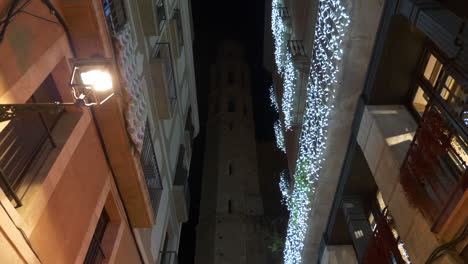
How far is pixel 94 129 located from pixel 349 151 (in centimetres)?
428

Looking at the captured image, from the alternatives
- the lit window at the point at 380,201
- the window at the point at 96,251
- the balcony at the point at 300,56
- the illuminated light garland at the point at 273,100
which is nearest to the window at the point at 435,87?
the lit window at the point at 380,201

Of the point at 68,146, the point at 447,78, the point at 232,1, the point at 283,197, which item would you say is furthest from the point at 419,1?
the point at 232,1

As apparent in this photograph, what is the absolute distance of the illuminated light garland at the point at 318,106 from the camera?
5757 millimetres

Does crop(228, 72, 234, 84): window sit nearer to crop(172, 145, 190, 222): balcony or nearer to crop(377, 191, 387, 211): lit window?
crop(172, 145, 190, 222): balcony

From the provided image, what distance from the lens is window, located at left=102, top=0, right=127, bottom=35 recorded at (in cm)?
518

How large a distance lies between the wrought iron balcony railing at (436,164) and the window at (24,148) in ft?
13.4

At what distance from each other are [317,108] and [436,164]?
349 centimetres

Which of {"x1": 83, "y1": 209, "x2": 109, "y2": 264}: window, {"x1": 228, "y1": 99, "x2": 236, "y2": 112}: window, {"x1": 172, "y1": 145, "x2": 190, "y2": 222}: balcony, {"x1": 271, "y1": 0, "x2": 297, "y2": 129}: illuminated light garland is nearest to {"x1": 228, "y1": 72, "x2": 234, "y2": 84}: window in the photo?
{"x1": 228, "y1": 99, "x2": 236, "y2": 112}: window

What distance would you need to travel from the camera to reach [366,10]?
16.0ft

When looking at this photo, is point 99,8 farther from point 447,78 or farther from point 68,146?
point 447,78

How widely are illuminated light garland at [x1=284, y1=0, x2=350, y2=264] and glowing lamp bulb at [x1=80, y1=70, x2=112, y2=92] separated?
341cm

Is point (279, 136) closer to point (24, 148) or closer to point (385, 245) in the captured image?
point (385, 245)

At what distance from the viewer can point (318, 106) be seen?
7.06 m

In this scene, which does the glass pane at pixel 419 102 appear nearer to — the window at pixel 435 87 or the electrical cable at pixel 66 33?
the window at pixel 435 87
